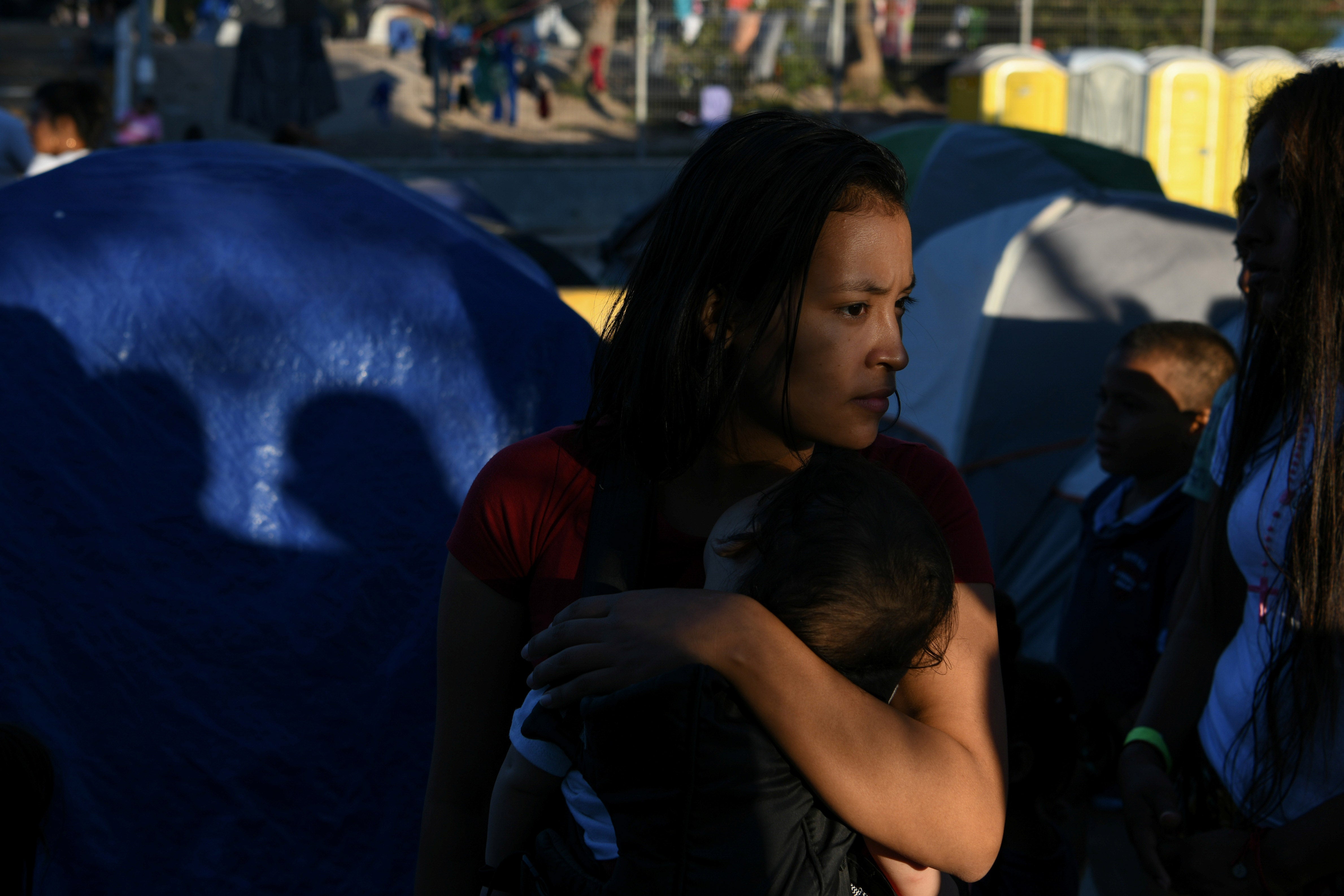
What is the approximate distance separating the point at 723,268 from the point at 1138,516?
2000mm

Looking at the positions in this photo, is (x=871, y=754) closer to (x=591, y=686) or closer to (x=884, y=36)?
(x=591, y=686)

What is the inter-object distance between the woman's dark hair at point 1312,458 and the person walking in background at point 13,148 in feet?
16.3

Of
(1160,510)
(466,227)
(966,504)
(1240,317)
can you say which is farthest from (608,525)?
(1240,317)

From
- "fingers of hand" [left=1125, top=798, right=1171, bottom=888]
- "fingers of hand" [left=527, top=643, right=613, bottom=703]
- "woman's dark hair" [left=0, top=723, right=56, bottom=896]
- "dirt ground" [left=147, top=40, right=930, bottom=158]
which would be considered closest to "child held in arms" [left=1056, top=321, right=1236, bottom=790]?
"fingers of hand" [left=1125, top=798, right=1171, bottom=888]

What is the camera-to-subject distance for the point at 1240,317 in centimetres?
396

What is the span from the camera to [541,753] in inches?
46.4

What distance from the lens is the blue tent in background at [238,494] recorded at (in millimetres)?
2008

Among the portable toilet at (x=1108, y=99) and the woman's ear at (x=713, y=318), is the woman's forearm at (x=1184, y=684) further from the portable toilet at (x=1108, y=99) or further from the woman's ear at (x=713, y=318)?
the portable toilet at (x=1108, y=99)

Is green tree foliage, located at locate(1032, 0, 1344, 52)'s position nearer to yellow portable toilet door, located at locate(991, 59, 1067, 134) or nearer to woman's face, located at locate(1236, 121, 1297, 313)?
yellow portable toilet door, located at locate(991, 59, 1067, 134)

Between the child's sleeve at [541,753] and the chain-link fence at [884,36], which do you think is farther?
the chain-link fence at [884,36]

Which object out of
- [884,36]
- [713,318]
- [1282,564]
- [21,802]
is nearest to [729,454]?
[713,318]

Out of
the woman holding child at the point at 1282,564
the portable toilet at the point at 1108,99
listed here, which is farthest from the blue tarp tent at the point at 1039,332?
the portable toilet at the point at 1108,99

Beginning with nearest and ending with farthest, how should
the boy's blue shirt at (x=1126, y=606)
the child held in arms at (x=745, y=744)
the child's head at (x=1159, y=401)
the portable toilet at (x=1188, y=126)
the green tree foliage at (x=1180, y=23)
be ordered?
1. the child held in arms at (x=745, y=744)
2. the boy's blue shirt at (x=1126, y=606)
3. the child's head at (x=1159, y=401)
4. the portable toilet at (x=1188, y=126)
5. the green tree foliage at (x=1180, y=23)

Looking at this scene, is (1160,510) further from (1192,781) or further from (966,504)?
(966,504)
